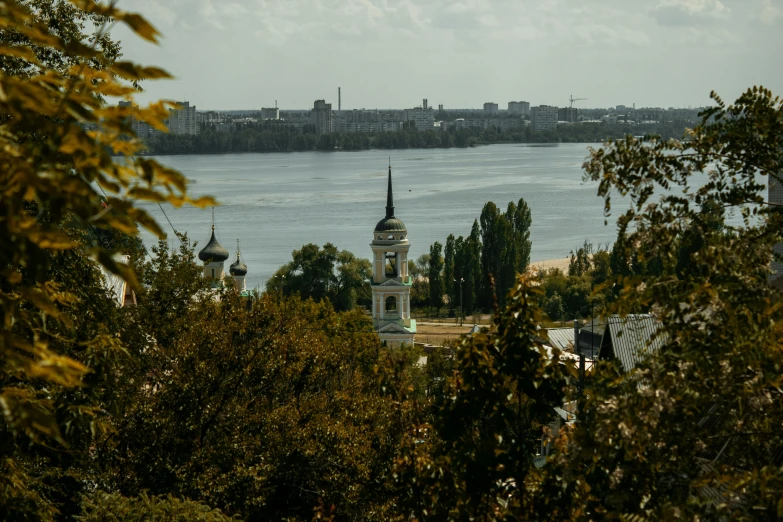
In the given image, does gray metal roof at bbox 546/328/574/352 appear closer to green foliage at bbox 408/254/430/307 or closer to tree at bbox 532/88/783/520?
tree at bbox 532/88/783/520

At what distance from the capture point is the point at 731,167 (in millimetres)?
3887

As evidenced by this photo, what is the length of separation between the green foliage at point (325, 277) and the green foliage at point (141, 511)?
3752cm

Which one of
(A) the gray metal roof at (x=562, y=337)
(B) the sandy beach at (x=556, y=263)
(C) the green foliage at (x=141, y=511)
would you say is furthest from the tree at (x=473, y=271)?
(C) the green foliage at (x=141, y=511)

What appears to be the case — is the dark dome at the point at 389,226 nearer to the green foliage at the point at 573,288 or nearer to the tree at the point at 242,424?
the green foliage at the point at 573,288

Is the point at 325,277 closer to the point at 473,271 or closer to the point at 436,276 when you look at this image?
the point at 436,276

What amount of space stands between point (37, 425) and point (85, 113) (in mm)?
564

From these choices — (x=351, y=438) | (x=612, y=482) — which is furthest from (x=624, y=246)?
(x=351, y=438)

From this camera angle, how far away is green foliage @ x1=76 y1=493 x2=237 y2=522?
6969mm

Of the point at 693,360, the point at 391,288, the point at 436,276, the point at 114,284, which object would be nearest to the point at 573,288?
the point at 436,276

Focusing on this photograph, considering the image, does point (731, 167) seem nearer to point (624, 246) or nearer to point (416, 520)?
point (624, 246)

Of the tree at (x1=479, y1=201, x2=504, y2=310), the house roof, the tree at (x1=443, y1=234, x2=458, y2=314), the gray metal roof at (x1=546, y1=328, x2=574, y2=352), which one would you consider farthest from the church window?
the house roof

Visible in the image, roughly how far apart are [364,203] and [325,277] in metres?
38.4

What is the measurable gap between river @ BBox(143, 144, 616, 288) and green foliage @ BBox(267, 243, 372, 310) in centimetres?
298

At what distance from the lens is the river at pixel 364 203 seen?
62.1 meters
